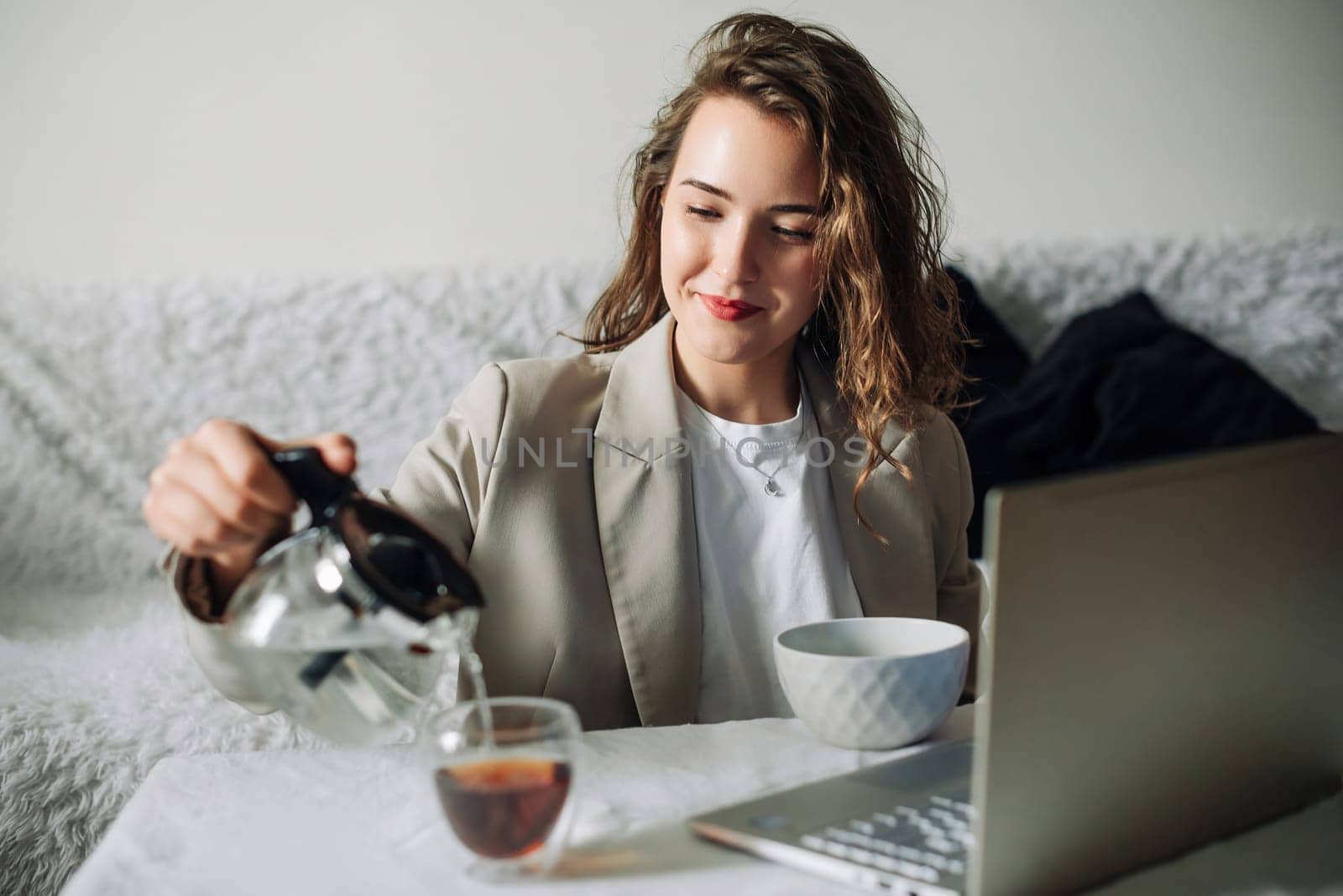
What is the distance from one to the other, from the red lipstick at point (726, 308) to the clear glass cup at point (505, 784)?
65 cm

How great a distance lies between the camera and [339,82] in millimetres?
2154

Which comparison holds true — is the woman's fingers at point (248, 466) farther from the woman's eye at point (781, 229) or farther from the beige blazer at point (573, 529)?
the woman's eye at point (781, 229)

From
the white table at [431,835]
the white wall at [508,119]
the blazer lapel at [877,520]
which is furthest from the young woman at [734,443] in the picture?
the white wall at [508,119]

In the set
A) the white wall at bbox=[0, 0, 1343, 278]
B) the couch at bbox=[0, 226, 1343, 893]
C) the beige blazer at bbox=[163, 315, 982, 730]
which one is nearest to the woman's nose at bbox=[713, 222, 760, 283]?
the beige blazer at bbox=[163, 315, 982, 730]

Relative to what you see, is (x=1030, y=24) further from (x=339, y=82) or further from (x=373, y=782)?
(x=373, y=782)

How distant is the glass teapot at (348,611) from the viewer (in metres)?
0.62

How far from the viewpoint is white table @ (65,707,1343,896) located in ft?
2.04

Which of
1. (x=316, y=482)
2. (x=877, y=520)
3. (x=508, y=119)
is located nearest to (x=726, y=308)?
(x=877, y=520)

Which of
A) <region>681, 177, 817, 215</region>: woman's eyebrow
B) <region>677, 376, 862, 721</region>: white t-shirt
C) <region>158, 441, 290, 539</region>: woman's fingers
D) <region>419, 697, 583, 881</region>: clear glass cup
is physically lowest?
<region>677, 376, 862, 721</region>: white t-shirt

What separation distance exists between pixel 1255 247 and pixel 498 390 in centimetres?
166

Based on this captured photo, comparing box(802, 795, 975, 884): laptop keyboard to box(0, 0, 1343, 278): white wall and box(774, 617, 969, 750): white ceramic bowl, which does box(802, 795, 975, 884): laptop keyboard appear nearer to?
box(774, 617, 969, 750): white ceramic bowl

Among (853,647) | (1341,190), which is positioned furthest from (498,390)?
(1341,190)

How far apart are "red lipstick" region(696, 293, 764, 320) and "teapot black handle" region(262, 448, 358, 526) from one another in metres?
0.61

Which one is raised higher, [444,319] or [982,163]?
[982,163]
